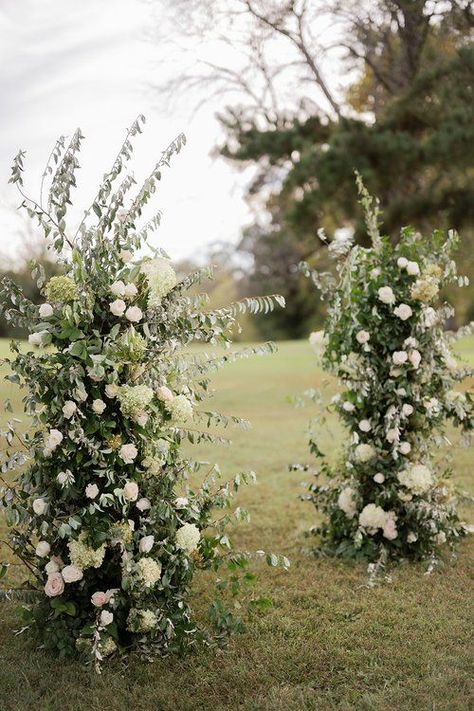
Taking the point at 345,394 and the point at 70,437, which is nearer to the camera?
the point at 70,437

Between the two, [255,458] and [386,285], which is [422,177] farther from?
[386,285]

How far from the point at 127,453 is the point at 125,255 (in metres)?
1.01

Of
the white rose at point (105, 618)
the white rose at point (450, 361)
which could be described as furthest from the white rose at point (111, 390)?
the white rose at point (450, 361)

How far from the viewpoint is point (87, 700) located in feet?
10.5

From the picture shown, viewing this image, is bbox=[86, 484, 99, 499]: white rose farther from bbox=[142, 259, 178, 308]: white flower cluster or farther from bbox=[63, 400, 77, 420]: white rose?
bbox=[142, 259, 178, 308]: white flower cluster

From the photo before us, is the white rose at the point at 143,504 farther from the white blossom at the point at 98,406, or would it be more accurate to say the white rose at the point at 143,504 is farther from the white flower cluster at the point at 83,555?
the white blossom at the point at 98,406

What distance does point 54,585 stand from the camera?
11.3 ft

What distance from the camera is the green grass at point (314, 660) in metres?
3.18

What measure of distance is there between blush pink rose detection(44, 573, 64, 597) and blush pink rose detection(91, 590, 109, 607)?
18 centimetres

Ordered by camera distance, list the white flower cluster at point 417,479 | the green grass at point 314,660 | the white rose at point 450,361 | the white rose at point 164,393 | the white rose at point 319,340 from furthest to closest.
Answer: the white rose at point 319,340 < the white rose at point 450,361 < the white flower cluster at point 417,479 < the white rose at point 164,393 < the green grass at point 314,660

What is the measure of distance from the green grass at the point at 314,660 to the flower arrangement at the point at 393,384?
34cm

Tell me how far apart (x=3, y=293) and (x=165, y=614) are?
185 centimetres

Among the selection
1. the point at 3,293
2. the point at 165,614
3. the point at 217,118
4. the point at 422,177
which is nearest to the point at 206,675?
the point at 165,614

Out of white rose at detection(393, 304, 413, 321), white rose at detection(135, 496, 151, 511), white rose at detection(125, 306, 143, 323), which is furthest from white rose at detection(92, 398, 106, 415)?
white rose at detection(393, 304, 413, 321)
